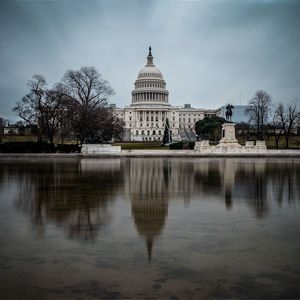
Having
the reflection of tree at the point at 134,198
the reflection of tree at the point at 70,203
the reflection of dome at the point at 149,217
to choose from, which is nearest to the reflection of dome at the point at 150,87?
the reflection of tree at the point at 134,198

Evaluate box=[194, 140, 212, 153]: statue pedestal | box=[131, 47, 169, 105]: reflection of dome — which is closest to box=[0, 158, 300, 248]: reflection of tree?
box=[194, 140, 212, 153]: statue pedestal

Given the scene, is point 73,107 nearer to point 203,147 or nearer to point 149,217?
point 203,147

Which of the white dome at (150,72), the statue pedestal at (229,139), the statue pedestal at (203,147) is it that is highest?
the white dome at (150,72)

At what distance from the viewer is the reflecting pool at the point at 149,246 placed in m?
5.06

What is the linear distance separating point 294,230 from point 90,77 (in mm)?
46835

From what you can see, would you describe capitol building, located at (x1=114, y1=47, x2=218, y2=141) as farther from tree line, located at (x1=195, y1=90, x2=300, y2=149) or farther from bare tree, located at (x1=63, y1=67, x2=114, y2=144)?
bare tree, located at (x1=63, y1=67, x2=114, y2=144)

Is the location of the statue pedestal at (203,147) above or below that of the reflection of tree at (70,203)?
above

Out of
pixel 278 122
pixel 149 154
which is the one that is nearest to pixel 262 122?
pixel 278 122

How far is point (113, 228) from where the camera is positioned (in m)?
8.09

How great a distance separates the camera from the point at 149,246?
682 centimetres

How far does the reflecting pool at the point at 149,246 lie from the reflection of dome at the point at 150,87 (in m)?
149

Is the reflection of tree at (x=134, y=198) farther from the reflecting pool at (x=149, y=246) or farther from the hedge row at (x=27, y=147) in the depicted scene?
the hedge row at (x=27, y=147)

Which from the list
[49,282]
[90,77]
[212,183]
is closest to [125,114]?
[90,77]

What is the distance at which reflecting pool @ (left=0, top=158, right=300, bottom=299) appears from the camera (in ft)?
16.6
